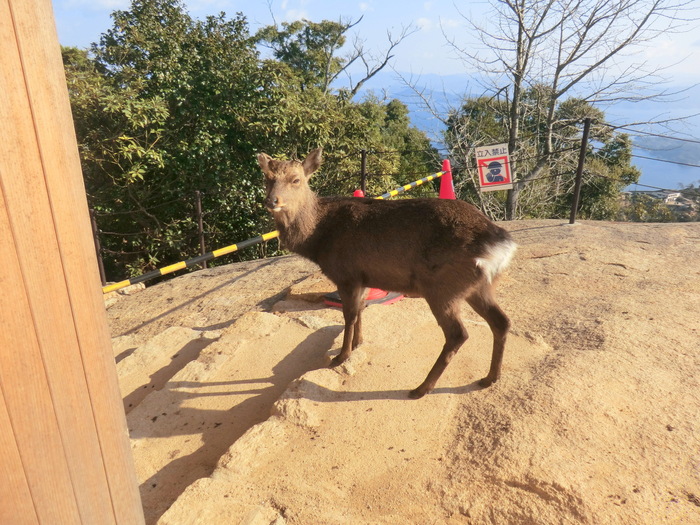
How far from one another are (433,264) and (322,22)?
675 inches

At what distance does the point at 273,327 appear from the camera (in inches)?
174

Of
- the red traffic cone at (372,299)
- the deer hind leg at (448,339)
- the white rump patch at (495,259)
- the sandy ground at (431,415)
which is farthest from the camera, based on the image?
the red traffic cone at (372,299)

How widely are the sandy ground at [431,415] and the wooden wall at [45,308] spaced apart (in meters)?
0.83

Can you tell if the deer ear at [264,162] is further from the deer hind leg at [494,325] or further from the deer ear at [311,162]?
the deer hind leg at [494,325]

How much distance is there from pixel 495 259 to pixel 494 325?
1.67 feet

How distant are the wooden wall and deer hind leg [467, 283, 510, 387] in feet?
7.85

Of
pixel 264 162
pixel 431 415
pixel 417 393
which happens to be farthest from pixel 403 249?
pixel 264 162

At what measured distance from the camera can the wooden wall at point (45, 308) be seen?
4.17ft

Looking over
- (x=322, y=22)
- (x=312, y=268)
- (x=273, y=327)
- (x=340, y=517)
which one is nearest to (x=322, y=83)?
(x=322, y=22)

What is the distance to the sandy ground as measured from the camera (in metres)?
2.29

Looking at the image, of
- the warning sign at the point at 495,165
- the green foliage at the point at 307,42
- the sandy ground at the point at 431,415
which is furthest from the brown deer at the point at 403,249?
the green foliage at the point at 307,42

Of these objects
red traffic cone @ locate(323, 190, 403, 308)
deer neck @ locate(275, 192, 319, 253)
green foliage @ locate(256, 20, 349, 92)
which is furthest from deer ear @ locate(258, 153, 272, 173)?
green foliage @ locate(256, 20, 349, 92)

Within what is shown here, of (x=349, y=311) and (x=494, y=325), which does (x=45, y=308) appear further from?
(x=494, y=325)

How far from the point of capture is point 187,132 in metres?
10.0
